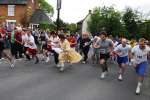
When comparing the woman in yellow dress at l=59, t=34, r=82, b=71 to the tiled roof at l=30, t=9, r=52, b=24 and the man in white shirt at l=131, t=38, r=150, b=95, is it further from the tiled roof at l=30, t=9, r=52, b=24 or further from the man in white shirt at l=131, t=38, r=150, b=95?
the tiled roof at l=30, t=9, r=52, b=24

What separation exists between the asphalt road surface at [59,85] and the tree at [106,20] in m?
49.8

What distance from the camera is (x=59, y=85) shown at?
16.0m

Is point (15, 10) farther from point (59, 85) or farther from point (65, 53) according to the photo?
point (59, 85)

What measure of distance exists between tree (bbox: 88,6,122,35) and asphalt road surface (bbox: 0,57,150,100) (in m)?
49.8

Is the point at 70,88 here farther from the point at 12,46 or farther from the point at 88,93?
the point at 12,46

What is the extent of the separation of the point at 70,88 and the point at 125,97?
1.95 meters

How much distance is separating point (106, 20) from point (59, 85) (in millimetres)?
61923

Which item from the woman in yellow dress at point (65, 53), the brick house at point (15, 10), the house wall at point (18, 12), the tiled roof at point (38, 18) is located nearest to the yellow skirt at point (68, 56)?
the woman in yellow dress at point (65, 53)

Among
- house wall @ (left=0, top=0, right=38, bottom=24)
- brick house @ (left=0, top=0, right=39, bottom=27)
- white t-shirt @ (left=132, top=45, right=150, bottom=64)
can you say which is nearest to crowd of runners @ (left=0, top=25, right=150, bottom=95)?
white t-shirt @ (left=132, top=45, right=150, bottom=64)

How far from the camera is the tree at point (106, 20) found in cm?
7144

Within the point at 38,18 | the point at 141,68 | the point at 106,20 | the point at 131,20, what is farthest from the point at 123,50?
the point at 106,20

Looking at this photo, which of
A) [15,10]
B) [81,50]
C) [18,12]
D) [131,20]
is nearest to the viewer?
[81,50]

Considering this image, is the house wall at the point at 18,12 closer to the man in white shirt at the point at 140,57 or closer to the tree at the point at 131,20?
the tree at the point at 131,20

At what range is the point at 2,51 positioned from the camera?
21.9 metres
